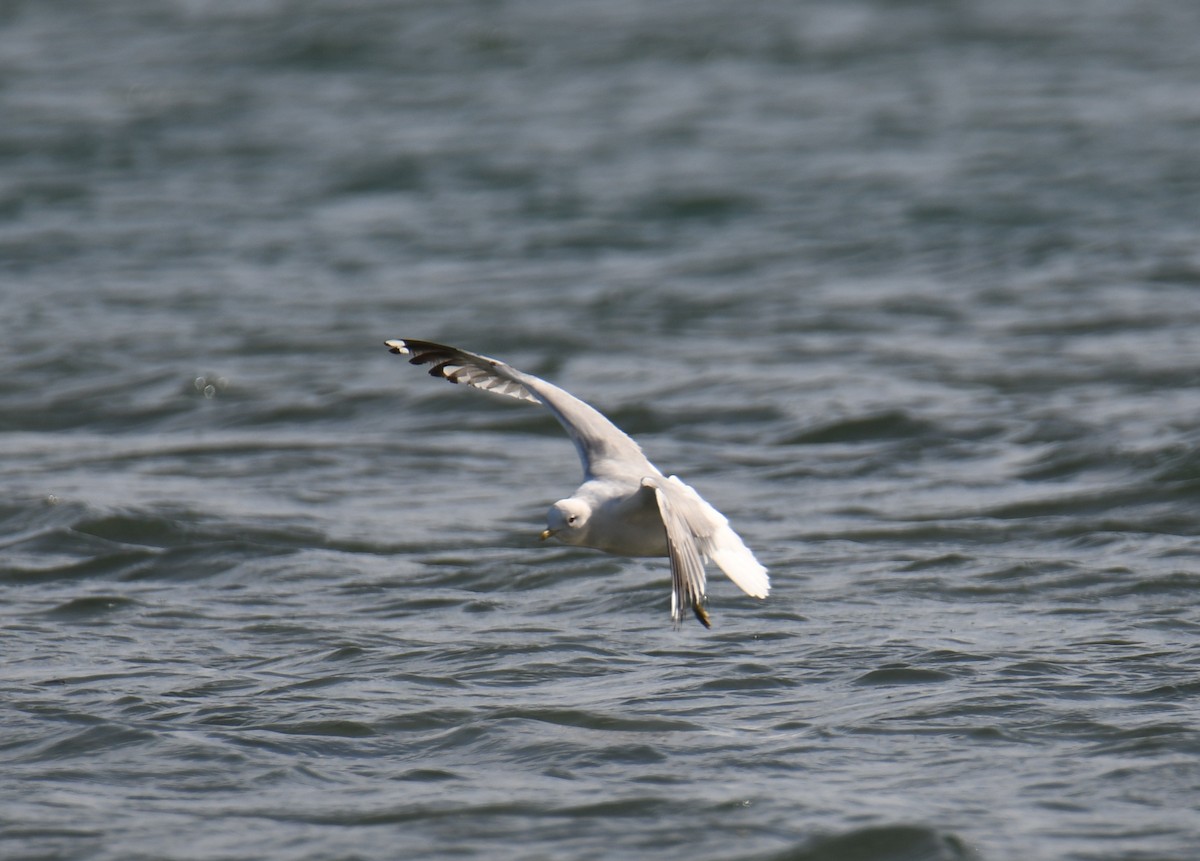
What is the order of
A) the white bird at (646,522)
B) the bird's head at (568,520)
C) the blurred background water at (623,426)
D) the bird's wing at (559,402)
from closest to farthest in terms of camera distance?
the blurred background water at (623,426)
the white bird at (646,522)
the bird's head at (568,520)
the bird's wing at (559,402)

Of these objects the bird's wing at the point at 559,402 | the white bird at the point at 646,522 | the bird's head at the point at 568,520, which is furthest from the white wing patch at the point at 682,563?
the bird's wing at the point at 559,402

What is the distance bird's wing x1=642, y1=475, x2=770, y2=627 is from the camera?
5.49 meters

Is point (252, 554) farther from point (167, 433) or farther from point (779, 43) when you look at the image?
point (779, 43)

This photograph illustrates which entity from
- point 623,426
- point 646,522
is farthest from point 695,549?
point 623,426

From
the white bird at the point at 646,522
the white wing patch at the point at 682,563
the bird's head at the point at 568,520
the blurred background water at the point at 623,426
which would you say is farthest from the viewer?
the bird's head at the point at 568,520

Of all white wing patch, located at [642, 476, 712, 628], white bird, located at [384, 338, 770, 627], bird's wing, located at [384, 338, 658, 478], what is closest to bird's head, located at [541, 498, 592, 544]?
white bird, located at [384, 338, 770, 627]

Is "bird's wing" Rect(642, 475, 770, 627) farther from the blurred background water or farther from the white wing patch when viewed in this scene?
the blurred background water

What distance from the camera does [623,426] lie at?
10.1 m

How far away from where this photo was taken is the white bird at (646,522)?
5582mm

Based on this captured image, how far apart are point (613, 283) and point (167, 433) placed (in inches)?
165

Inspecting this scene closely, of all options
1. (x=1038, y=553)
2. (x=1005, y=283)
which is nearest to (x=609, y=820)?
(x=1038, y=553)

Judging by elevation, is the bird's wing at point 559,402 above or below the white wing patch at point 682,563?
above

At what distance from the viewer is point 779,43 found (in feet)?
71.1

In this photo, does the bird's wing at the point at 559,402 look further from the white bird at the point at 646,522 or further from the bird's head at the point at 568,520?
the bird's head at the point at 568,520
